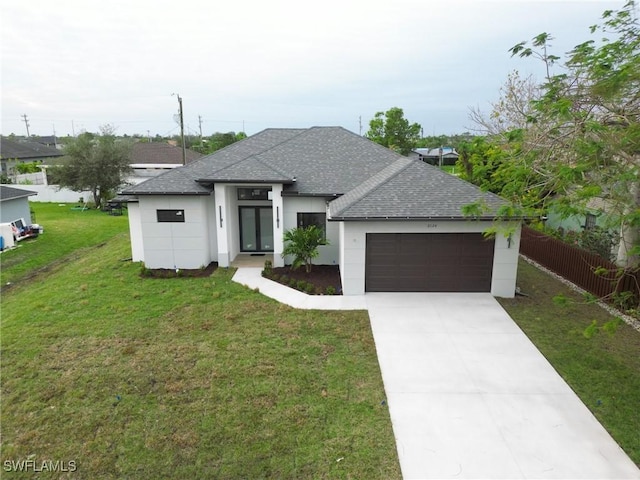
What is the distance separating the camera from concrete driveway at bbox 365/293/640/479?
5.86 meters

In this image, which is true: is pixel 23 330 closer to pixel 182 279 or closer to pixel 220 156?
pixel 182 279

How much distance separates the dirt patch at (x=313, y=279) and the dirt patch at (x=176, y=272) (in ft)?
8.20

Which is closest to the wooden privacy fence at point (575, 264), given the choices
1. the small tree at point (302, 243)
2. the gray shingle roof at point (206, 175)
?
the small tree at point (302, 243)

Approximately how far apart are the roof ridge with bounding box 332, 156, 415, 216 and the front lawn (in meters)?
3.61

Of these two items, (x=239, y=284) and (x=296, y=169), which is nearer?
(x=239, y=284)

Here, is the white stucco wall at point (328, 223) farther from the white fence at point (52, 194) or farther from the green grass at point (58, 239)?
the white fence at point (52, 194)

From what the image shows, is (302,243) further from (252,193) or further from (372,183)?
(252,193)

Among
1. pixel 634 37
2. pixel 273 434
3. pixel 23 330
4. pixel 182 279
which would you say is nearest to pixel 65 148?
pixel 182 279

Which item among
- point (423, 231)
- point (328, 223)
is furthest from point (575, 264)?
point (328, 223)

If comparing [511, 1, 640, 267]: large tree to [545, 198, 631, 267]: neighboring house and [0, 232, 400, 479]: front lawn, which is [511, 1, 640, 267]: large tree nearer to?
[545, 198, 631, 267]: neighboring house

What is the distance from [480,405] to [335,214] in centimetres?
654

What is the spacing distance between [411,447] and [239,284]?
8561 millimetres

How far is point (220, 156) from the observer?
1767 centimetres
